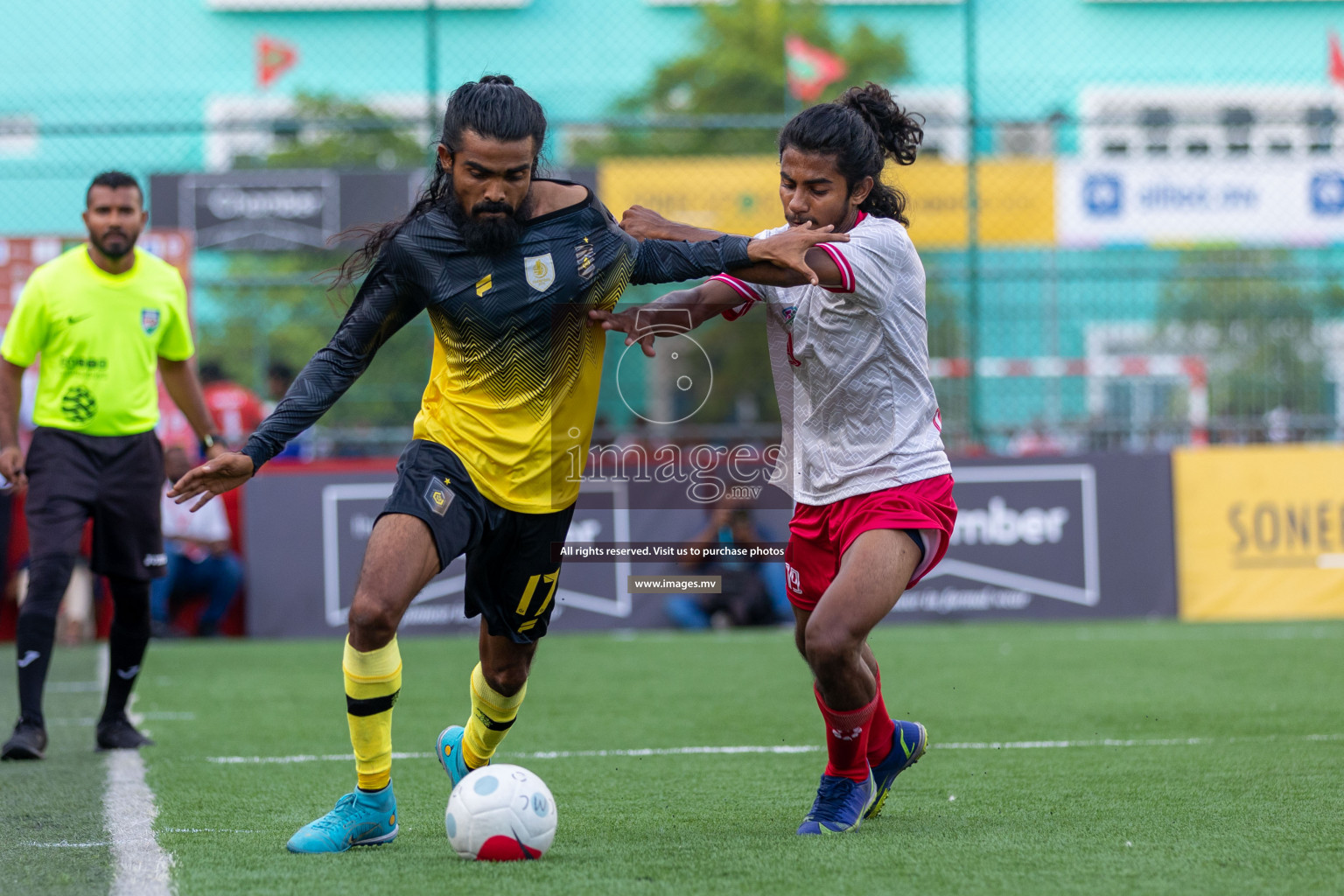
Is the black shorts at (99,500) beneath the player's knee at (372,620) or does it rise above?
above

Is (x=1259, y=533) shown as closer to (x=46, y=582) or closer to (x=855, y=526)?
(x=855, y=526)

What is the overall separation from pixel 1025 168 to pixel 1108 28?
18.6 ft

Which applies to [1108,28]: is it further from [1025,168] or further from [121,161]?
[121,161]

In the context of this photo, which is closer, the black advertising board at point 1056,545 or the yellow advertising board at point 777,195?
the black advertising board at point 1056,545

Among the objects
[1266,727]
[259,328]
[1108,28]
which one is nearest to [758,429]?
[259,328]

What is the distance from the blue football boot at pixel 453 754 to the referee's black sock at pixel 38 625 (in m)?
2.05

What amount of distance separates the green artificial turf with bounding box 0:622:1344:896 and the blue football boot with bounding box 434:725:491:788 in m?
0.17

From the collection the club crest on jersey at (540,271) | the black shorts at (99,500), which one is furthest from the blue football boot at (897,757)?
the black shorts at (99,500)

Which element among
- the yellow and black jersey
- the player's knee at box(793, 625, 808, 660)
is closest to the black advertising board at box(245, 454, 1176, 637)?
the player's knee at box(793, 625, 808, 660)

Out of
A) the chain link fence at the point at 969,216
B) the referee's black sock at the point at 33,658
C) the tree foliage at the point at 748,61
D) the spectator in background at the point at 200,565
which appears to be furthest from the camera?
the tree foliage at the point at 748,61

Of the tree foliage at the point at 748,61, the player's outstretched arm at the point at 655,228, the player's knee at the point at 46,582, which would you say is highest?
the tree foliage at the point at 748,61

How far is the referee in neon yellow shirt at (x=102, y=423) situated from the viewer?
6266 millimetres

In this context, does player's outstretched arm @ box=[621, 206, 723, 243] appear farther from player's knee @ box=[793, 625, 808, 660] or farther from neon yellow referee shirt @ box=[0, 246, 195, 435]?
neon yellow referee shirt @ box=[0, 246, 195, 435]

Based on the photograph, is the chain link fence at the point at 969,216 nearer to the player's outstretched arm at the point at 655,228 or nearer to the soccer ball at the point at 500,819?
the player's outstretched arm at the point at 655,228
